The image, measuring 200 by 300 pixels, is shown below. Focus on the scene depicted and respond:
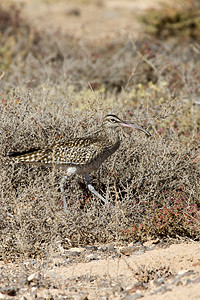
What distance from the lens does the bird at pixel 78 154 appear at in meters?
5.32

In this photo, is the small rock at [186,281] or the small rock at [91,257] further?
the small rock at [91,257]

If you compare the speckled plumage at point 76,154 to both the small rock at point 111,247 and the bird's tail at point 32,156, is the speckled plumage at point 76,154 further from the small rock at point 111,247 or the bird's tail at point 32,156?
the small rock at point 111,247

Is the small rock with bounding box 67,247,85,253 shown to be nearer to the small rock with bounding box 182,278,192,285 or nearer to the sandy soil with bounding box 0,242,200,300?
the sandy soil with bounding box 0,242,200,300

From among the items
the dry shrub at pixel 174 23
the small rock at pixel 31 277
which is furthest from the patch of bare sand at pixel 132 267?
the dry shrub at pixel 174 23

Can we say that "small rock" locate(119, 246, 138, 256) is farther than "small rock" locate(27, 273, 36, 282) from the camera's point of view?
Yes

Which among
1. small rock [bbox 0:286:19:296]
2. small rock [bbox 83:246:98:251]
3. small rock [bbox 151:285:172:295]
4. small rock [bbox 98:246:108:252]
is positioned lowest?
small rock [bbox 83:246:98:251]

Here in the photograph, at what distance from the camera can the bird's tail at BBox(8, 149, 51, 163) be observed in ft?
17.3

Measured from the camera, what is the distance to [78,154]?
5.38 m

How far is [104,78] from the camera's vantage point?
9844mm

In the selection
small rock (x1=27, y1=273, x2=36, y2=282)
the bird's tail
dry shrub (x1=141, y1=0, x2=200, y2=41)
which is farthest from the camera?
dry shrub (x1=141, y1=0, x2=200, y2=41)

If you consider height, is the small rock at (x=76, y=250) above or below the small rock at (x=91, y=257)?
below

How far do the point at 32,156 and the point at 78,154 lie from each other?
548mm

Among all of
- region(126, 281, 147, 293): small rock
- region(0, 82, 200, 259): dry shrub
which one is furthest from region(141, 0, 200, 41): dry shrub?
region(126, 281, 147, 293): small rock

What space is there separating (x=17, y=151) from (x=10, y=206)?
3.40 ft
